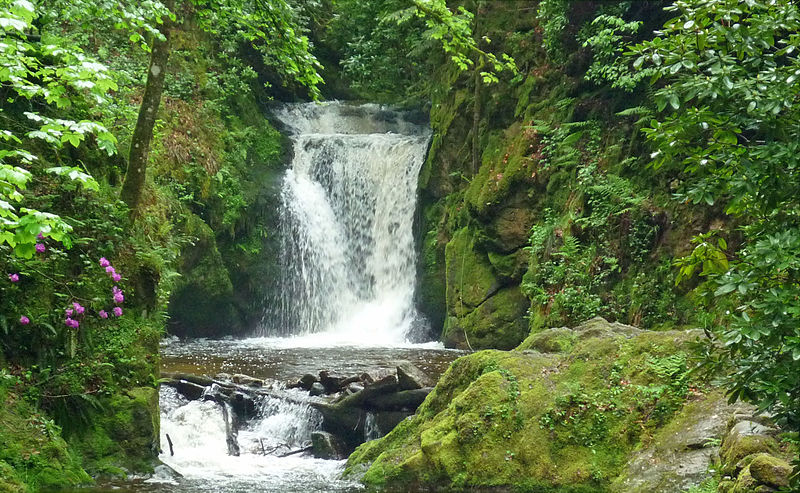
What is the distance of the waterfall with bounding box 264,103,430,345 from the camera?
63.4ft

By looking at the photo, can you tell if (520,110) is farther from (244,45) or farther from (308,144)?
(244,45)

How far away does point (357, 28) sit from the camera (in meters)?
24.3

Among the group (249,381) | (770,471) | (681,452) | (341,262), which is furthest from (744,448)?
(341,262)

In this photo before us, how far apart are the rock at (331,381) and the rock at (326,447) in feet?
4.85

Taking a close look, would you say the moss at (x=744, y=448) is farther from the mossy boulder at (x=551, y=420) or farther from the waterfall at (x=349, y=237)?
the waterfall at (x=349, y=237)

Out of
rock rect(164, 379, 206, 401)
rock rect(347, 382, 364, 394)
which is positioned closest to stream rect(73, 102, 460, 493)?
rock rect(347, 382, 364, 394)

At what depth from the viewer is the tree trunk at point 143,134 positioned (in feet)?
26.0

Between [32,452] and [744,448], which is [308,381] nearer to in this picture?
[32,452]

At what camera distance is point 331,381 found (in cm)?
1040

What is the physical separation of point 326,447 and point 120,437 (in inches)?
108

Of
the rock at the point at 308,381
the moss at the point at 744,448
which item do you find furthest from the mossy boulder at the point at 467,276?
the moss at the point at 744,448

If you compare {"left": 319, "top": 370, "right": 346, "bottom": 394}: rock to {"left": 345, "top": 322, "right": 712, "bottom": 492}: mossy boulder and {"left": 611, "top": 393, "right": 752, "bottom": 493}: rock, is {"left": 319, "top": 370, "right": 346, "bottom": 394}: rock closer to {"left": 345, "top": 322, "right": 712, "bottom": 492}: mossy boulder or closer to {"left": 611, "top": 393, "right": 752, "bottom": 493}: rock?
{"left": 345, "top": 322, "right": 712, "bottom": 492}: mossy boulder

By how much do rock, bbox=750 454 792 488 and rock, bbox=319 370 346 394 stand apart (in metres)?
7.00

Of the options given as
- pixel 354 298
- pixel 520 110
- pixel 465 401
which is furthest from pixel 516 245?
pixel 465 401
